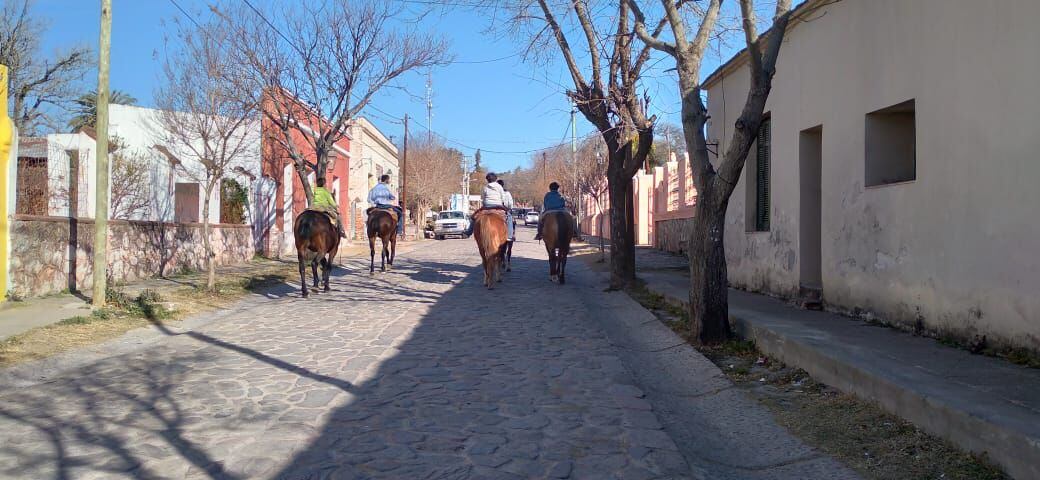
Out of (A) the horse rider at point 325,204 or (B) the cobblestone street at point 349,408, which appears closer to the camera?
(B) the cobblestone street at point 349,408

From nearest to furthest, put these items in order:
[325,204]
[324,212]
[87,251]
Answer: [87,251]
[324,212]
[325,204]

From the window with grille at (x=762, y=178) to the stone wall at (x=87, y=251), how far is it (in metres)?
10.8

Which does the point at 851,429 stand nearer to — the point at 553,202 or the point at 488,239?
the point at 488,239

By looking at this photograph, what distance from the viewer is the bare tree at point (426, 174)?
2196 inches

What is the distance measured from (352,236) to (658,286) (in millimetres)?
27350

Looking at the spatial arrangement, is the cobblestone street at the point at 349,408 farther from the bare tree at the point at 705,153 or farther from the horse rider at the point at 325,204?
the horse rider at the point at 325,204

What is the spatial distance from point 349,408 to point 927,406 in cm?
385

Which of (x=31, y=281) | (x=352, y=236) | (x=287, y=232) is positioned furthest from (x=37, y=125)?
(x=352, y=236)

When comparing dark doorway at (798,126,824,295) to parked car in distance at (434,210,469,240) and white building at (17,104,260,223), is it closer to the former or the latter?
white building at (17,104,260,223)

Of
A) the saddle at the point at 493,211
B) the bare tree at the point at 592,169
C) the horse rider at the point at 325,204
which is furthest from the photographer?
the bare tree at the point at 592,169

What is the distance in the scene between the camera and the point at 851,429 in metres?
4.96

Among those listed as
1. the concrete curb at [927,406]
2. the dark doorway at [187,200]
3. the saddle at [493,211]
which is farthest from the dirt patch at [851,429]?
the dark doorway at [187,200]

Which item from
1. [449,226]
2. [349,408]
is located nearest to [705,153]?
[349,408]

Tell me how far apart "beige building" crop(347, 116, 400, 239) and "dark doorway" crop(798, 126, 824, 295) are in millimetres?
26481
